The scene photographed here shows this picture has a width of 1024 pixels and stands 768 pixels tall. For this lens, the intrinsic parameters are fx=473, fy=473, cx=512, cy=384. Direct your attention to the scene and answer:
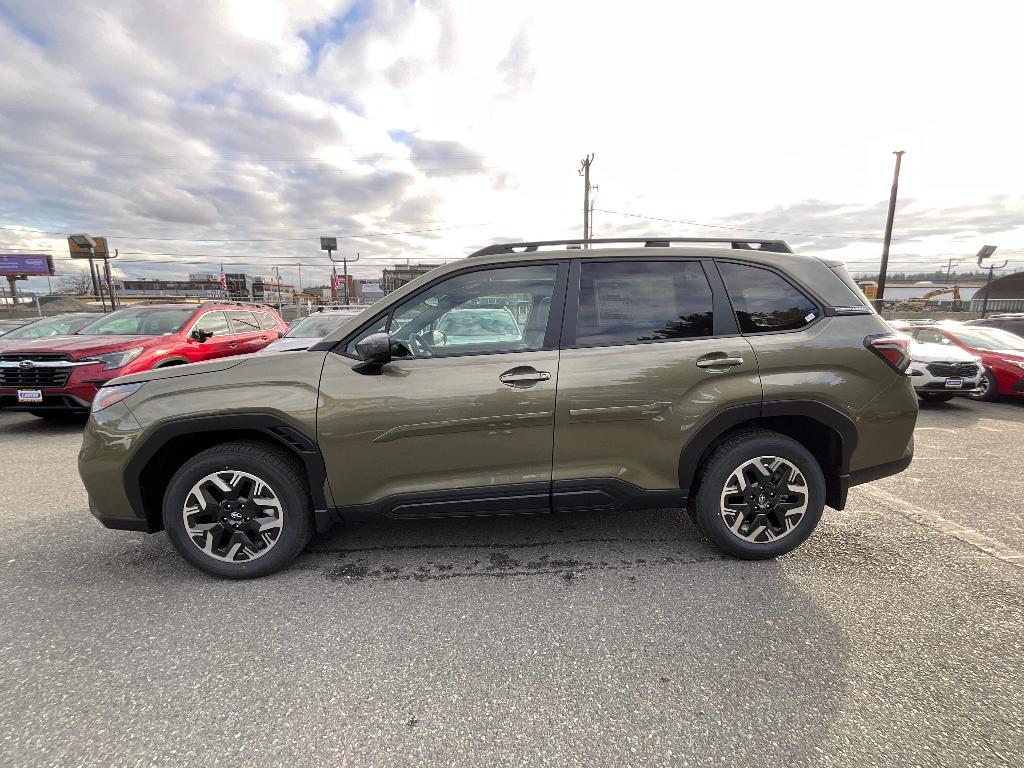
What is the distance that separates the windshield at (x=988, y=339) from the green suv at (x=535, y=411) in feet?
27.9

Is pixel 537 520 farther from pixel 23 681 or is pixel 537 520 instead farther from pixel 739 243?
pixel 23 681

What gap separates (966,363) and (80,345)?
12845mm

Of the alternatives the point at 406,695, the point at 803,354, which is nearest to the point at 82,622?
the point at 406,695

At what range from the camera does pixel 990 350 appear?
8.41 metres

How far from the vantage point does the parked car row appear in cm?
754

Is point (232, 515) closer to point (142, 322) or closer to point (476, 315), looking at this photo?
point (476, 315)

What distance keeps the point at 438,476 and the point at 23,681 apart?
1927 millimetres

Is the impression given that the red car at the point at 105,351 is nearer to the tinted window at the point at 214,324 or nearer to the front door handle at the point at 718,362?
the tinted window at the point at 214,324

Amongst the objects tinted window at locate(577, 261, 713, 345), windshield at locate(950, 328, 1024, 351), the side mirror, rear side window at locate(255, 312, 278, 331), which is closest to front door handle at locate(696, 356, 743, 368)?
tinted window at locate(577, 261, 713, 345)

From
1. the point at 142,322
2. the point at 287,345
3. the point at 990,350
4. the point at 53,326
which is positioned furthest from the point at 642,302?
the point at 53,326

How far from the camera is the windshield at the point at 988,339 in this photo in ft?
28.1

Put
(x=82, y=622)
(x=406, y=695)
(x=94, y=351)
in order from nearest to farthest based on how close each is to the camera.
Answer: (x=406, y=695), (x=82, y=622), (x=94, y=351)

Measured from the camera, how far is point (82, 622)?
2.38 metres

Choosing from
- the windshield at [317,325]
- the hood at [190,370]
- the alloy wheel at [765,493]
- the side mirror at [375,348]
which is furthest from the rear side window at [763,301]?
the windshield at [317,325]
